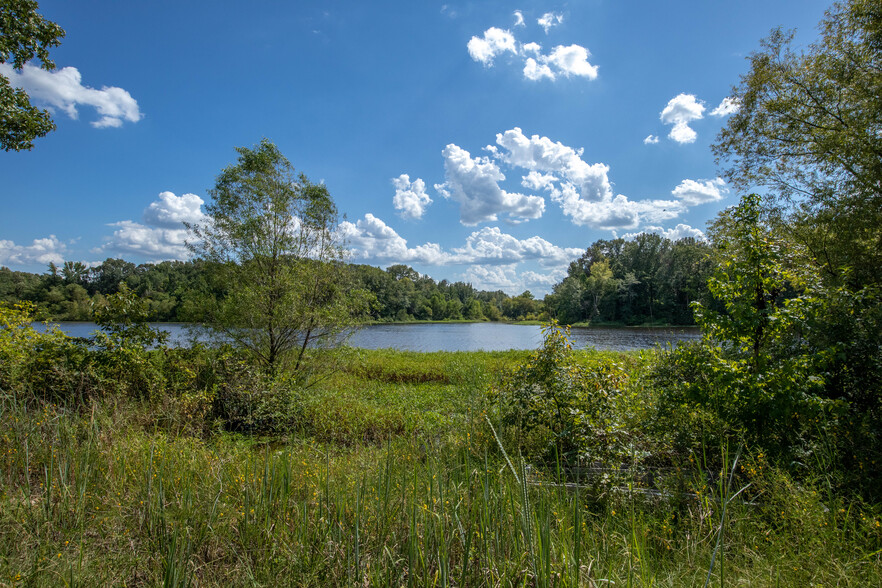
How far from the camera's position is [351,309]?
10.1 meters

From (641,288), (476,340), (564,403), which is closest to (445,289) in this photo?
(641,288)

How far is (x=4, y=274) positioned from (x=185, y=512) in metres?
66.3

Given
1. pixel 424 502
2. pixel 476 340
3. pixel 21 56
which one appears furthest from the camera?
pixel 476 340

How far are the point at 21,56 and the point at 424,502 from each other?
1420 centimetres

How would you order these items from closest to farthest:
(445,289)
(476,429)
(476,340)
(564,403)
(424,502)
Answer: (424,502), (564,403), (476,429), (476,340), (445,289)

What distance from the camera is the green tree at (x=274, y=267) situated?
9.44 m

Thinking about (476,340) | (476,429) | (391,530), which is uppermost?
(391,530)

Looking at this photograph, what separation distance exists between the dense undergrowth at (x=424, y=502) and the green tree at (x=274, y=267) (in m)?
2.53

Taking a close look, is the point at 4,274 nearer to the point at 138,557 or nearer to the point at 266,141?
the point at 266,141

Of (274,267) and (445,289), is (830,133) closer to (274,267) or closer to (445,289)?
(274,267)

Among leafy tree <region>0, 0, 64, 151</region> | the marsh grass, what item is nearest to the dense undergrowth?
the marsh grass

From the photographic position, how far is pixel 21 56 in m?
9.43

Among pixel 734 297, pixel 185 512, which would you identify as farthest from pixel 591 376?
pixel 185 512

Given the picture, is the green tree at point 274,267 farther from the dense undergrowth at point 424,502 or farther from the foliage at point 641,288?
the foliage at point 641,288
